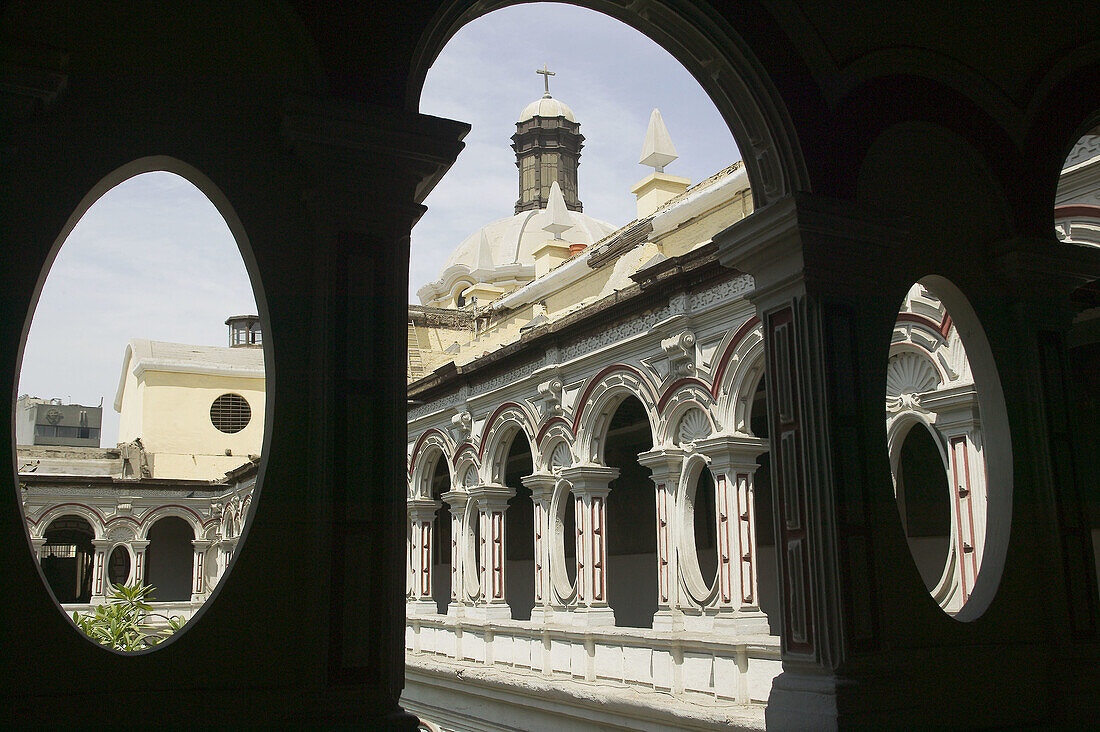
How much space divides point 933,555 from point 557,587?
4.78 metres

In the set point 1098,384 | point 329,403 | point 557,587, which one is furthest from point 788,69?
point 557,587

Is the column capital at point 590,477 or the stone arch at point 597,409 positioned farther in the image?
the column capital at point 590,477

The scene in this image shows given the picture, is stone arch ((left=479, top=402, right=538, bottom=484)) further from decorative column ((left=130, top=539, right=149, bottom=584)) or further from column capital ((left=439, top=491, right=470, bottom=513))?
decorative column ((left=130, top=539, right=149, bottom=584))

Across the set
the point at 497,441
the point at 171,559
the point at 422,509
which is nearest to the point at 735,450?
the point at 497,441

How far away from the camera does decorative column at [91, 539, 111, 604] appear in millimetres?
26469

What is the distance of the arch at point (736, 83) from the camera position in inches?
201

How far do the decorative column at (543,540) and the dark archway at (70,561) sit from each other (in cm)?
1921

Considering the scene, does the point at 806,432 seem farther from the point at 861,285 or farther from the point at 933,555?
the point at 933,555

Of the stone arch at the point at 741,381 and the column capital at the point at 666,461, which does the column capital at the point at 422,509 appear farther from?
the stone arch at the point at 741,381

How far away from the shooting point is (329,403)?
3.81 meters

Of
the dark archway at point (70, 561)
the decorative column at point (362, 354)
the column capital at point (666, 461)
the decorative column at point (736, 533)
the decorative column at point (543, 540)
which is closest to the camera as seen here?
the decorative column at point (362, 354)

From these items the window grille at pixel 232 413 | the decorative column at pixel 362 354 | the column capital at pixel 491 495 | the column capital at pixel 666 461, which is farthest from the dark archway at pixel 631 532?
the window grille at pixel 232 413

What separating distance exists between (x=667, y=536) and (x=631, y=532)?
21.2ft

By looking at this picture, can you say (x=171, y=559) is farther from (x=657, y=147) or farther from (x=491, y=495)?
(x=657, y=147)
